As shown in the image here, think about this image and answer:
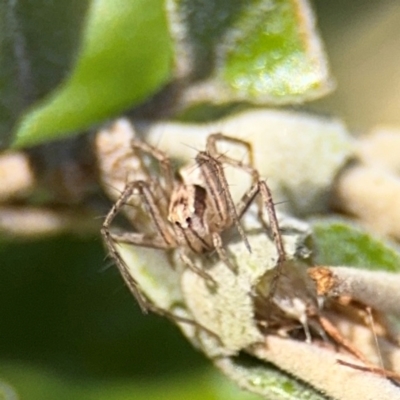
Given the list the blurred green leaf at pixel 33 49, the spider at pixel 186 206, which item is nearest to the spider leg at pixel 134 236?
the spider at pixel 186 206

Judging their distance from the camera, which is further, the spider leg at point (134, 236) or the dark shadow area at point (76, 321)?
the dark shadow area at point (76, 321)

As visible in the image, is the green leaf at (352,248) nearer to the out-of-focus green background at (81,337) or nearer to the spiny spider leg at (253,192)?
the spiny spider leg at (253,192)

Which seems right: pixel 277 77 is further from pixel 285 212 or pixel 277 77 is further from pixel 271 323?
pixel 271 323

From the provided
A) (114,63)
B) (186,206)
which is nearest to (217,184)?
(186,206)

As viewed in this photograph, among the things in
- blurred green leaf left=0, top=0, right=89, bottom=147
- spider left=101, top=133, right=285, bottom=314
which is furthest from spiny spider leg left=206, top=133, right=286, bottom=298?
blurred green leaf left=0, top=0, right=89, bottom=147

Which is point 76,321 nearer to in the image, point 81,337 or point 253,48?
point 81,337

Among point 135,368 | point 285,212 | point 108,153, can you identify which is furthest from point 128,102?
point 135,368
